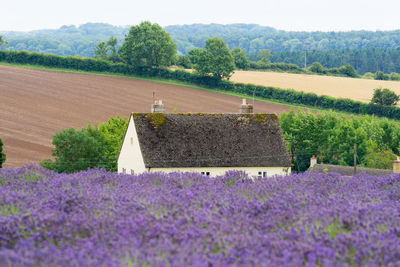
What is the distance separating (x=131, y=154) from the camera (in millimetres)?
36938

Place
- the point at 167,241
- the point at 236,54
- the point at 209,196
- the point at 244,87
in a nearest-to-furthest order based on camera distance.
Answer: the point at 167,241
the point at 209,196
the point at 244,87
the point at 236,54

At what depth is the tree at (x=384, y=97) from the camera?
82.4m

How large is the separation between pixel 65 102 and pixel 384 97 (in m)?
42.2

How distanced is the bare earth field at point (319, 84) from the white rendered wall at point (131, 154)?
5789 cm

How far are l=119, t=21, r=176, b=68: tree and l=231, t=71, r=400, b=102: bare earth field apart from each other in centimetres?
1241

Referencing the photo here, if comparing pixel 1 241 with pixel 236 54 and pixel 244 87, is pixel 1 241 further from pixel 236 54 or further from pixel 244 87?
pixel 236 54

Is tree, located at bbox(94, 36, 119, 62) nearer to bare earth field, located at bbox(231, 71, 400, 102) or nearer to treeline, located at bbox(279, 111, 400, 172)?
bare earth field, located at bbox(231, 71, 400, 102)

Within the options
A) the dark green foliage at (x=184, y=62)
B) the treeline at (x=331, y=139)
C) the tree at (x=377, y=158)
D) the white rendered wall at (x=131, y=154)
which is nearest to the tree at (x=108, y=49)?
the dark green foliage at (x=184, y=62)

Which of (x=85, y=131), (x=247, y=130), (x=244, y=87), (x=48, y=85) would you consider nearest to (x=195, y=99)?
(x=244, y=87)

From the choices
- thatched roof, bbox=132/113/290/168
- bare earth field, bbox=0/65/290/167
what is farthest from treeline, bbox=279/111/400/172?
thatched roof, bbox=132/113/290/168

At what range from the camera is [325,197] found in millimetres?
9055

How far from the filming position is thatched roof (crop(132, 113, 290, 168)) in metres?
35.0

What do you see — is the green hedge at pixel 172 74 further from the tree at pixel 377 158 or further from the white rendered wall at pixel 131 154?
the white rendered wall at pixel 131 154

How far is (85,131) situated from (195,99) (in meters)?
41.2
